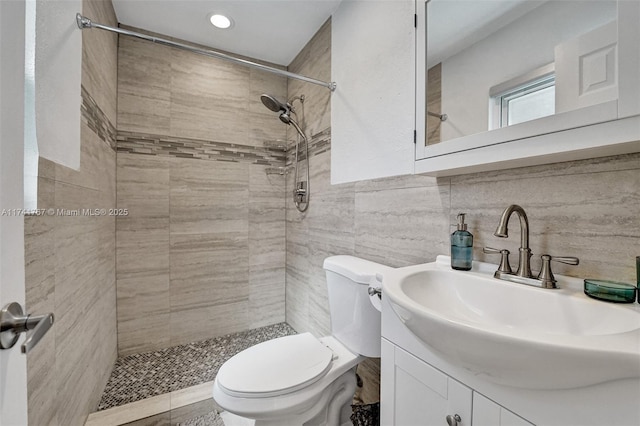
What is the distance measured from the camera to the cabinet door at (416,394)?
24.3 inches

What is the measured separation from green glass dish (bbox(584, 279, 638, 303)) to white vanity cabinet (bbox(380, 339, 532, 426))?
33cm

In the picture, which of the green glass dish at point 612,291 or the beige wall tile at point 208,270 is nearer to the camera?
the green glass dish at point 612,291

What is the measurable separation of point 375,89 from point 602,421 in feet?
4.36

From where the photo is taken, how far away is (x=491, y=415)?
55cm

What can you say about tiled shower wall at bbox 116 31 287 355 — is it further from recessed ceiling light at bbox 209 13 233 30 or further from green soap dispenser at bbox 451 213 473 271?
green soap dispenser at bbox 451 213 473 271

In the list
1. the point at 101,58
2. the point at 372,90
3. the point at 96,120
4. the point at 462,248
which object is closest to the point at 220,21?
the point at 101,58

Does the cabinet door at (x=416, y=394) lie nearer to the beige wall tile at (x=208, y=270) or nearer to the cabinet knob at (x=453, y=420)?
the cabinet knob at (x=453, y=420)

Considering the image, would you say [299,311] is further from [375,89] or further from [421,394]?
[375,89]

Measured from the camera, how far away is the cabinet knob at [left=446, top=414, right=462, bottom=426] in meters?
0.61

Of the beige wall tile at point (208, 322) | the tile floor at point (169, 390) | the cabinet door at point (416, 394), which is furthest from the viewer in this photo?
the beige wall tile at point (208, 322)

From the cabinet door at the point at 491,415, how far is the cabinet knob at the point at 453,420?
0.04 metres

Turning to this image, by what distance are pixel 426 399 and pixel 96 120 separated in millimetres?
1819

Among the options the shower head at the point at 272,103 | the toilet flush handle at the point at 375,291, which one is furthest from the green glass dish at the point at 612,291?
the shower head at the point at 272,103

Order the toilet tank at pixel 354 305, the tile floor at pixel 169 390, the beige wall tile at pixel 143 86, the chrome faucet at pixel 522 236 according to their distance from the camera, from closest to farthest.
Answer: the chrome faucet at pixel 522 236 → the toilet tank at pixel 354 305 → the tile floor at pixel 169 390 → the beige wall tile at pixel 143 86
